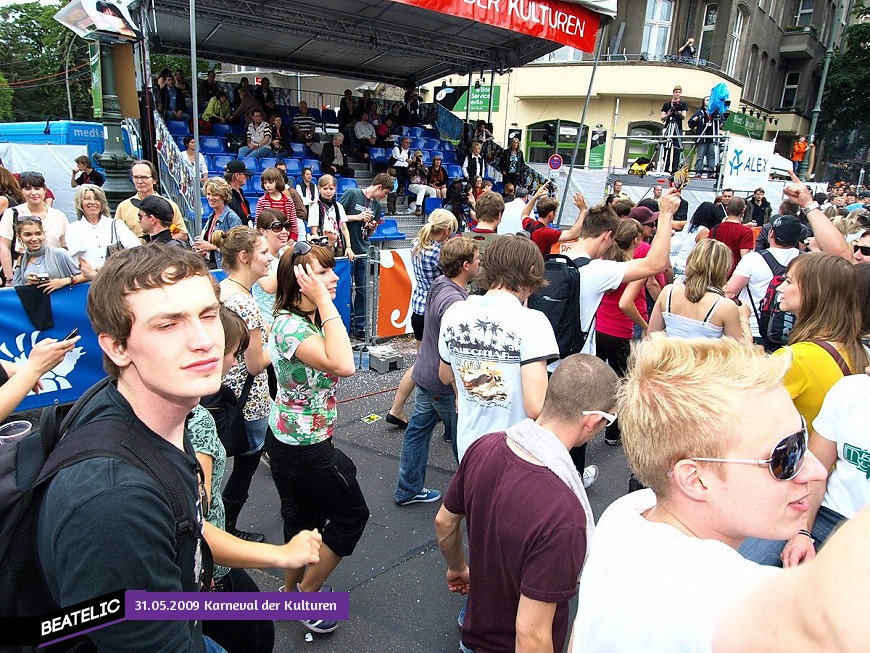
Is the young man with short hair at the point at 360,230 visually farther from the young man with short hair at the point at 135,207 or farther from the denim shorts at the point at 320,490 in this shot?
the denim shorts at the point at 320,490

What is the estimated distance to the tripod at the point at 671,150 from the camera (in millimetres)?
A: 14102

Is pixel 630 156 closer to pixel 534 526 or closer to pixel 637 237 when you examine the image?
pixel 637 237

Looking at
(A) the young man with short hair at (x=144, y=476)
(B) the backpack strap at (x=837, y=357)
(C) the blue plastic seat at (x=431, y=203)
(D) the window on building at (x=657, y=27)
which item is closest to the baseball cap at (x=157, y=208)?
(A) the young man with short hair at (x=144, y=476)

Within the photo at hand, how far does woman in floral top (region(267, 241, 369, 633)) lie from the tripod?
13.7 meters

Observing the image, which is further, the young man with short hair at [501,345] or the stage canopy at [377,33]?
the stage canopy at [377,33]

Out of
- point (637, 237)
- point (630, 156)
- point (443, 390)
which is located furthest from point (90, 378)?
point (630, 156)

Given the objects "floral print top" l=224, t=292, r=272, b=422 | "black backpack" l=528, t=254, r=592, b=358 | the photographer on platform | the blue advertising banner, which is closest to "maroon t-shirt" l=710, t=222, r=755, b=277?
"black backpack" l=528, t=254, r=592, b=358

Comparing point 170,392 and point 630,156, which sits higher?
point 630,156

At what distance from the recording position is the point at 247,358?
3.02m

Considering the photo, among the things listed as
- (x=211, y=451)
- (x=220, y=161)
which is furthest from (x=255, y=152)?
(x=211, y=451)

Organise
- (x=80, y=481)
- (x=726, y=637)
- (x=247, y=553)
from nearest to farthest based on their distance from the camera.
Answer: (x=726, y=637) < (x=80, y=481) < (x=247, y=553)

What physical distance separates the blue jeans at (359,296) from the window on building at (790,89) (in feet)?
133

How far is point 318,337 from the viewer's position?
2.47 meters

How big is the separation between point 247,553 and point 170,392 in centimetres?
59
